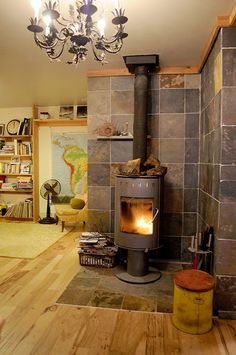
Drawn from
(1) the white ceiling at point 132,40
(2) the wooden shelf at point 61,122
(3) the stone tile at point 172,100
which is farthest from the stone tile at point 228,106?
(2) the wooden shelf at point 61,122

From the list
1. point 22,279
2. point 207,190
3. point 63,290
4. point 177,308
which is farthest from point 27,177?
point 177,308

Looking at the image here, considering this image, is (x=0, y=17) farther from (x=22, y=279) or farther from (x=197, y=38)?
(x=22, y=279)

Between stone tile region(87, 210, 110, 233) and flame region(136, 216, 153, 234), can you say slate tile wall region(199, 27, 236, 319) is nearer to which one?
flame region(136, 216, 153, 234)

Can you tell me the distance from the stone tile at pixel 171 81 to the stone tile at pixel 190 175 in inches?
36.5

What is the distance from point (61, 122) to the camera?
5219 mm

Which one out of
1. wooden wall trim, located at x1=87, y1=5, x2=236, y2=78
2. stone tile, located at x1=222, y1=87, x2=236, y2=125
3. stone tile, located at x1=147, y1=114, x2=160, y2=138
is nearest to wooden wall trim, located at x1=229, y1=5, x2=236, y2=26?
wooden wall trim, located at x1=87, y1=5, x2=236, y2=78

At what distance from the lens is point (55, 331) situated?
6.12ft

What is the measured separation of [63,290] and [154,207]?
113 cm

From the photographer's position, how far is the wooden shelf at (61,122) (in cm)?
507

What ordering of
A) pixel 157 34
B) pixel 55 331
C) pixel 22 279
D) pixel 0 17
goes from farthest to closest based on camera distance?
pixel 22 279 < pixel 157 34 < pixel 0 17 < pixel 55 331

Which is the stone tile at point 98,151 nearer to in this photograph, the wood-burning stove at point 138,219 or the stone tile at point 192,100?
the wood-burning stove at point 138,219

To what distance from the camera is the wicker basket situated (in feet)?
9.87

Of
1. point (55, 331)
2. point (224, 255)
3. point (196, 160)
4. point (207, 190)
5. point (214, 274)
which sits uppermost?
point (196, 160)

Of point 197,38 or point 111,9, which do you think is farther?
point 197,38
